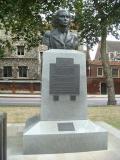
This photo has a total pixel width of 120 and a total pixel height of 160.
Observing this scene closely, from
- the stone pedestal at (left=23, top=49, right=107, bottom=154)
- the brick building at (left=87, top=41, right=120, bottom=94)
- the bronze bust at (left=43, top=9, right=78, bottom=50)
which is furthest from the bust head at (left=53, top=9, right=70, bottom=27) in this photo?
the brick building at (left=87, top=41, right=120, bottom=94)

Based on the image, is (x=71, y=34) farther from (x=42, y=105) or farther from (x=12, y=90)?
(x=12, y=90)

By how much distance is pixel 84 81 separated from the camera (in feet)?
33.8

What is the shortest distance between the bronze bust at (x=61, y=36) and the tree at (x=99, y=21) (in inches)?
576

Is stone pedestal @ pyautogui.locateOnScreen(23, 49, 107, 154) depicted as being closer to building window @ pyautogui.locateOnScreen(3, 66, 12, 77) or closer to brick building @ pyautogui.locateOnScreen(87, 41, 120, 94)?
brick building @ pyautogui.locateOnScreen(87, 41, 120, 94)

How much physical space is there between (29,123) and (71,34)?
252 cm

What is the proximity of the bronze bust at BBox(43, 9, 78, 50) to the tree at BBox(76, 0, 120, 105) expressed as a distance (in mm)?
14632

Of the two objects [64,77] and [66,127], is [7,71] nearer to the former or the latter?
[64,77]

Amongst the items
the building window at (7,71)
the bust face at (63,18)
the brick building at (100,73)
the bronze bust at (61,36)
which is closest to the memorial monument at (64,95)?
the bronze bust at (61,36)

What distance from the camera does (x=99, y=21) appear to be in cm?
2577

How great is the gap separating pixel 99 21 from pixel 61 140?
1719 cm

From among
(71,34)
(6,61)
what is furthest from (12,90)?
(71,34)

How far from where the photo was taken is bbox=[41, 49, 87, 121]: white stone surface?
33.2ft

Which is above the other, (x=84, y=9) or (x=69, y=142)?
(x=84, y=9)

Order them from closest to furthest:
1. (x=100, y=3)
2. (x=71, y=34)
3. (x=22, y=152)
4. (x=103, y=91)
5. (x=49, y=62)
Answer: (x=22, y=152), (x=49, y=62), (x=71, y=34), (x=100, y=3), (x=103, y=91)
